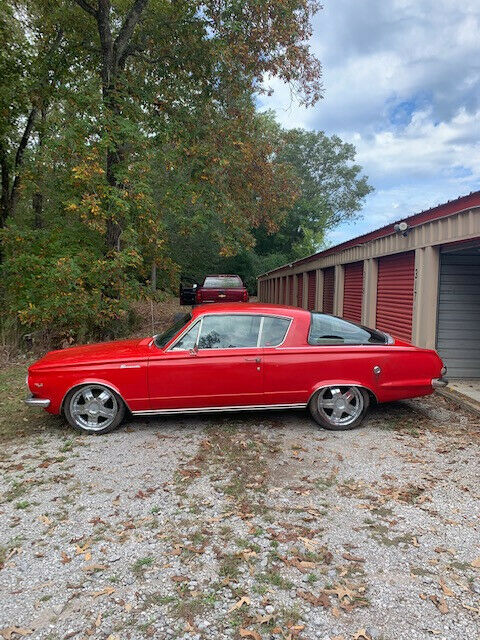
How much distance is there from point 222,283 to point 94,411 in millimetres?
11896

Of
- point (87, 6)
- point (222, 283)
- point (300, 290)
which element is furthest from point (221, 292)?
point (87, 6)

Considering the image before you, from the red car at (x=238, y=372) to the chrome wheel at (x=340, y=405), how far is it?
0.04 ft

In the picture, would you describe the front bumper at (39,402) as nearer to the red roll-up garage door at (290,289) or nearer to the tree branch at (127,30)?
the tree branch at (127,30)

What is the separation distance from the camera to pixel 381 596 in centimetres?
242

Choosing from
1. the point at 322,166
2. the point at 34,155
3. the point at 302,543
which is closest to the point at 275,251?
the point at 322,166

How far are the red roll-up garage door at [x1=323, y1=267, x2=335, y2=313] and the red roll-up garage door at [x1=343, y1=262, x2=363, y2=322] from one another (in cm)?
143

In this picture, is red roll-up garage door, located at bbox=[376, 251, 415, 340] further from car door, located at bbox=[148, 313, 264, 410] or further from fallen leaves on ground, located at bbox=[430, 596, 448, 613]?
fallen leaves on ground, located at bbox=[430, 596, 448, 613]

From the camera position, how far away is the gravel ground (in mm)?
2275

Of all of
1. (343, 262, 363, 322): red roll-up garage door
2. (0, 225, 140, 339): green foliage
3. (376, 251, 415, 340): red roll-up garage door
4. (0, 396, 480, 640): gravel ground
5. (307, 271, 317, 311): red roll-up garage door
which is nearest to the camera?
(0, 396, 480, 640): gravel ground

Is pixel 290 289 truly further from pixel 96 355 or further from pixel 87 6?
pixel 96 355

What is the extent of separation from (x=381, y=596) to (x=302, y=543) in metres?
0.62

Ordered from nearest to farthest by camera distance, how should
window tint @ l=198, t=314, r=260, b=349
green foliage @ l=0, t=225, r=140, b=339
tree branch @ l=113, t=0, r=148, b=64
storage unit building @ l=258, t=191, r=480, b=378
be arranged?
window tint @ l=198, t=314, r=260, b=349 → storage unit building @ l=258, t=191, r=480, b=378 → green foliage @ l=0, t=225, r=140, b=339 → tree branch @ l=113, t=0, r=148, b=64

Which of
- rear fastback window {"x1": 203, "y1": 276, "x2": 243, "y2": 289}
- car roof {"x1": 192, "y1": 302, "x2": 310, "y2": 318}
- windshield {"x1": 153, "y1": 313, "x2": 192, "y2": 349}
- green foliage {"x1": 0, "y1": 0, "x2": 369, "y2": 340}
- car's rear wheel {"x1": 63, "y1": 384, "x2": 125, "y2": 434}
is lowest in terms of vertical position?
car's rear wheel {"x1": 63, "y1": 384, "x2": 125, "y2": 434}

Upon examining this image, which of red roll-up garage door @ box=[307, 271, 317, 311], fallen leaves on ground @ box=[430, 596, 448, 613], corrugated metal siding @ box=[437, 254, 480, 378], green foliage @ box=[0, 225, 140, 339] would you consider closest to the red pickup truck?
red roll-up garage door @ box=[307, 271, 317, 311]
